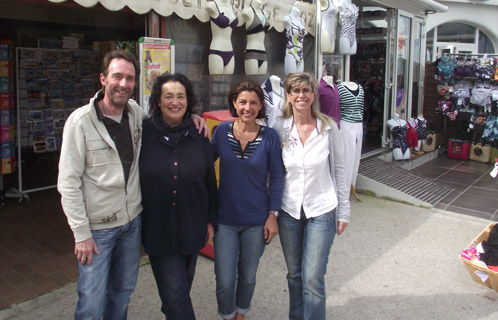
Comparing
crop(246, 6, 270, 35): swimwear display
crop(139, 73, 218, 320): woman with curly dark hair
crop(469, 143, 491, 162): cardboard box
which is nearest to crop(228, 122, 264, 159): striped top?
crop(139, 73, 218, 320): woman with curly dark hair

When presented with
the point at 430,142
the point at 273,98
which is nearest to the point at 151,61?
the point at 273,98

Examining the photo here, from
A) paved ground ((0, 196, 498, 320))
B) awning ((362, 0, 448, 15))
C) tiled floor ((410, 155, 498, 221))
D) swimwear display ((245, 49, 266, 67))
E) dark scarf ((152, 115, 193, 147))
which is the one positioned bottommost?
paved ground ((0, 196, 498, 320))

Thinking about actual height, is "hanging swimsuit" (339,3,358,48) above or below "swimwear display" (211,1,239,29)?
above

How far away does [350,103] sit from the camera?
543cm

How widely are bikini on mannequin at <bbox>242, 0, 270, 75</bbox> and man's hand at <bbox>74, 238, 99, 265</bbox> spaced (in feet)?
11.9

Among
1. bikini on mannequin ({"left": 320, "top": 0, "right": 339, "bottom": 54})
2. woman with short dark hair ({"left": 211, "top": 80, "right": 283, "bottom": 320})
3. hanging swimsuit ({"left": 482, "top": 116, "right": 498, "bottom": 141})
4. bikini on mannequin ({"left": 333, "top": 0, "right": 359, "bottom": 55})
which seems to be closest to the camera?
woman with short dark hair ({"left": 211, "top": 80, "right": 283, "bottom": 320})

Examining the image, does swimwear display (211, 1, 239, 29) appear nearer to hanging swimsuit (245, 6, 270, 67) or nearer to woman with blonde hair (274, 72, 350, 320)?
hanging swimsuit (245, 6, 270, 67)

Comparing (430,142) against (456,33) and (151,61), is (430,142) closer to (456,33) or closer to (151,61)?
(456,33)

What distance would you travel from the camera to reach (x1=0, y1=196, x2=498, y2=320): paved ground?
312cm

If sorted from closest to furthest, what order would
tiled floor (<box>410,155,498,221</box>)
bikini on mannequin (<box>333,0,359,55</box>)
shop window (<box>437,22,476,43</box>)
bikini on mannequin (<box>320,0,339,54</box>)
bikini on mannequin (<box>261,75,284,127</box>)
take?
bikini on mannequin (<box>261,75,284,127</box>) → tiled floor (<box>410,155,498,221</box>) → bikini on mannequin (<box>320,0,339,54</box>) → bikini on mannequin (<box>333,0,359,55</box>) → shop window (<box>437,22,476,43</box>)

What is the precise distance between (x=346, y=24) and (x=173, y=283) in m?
5.26

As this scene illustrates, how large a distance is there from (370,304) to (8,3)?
249 inches

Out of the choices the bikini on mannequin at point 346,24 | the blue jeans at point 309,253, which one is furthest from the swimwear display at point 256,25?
the blue jeans at point 309,253

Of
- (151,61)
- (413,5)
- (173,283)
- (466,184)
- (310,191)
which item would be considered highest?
(413,5)
